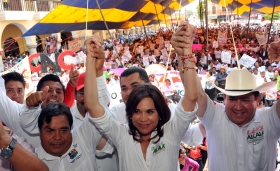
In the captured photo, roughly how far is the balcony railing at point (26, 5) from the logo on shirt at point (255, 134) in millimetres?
14537

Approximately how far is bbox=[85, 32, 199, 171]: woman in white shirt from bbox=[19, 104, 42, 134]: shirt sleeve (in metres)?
0.54

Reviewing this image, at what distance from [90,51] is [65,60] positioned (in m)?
6.44

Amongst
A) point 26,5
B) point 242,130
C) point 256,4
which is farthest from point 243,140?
point 26,5

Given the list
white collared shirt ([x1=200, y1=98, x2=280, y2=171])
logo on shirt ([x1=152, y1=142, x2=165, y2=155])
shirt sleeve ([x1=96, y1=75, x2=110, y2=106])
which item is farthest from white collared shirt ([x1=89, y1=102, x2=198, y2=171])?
white collared shirt ([x1=200, y1=98, x2=280, y2=171])

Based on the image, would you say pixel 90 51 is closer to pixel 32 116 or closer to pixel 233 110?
pixel 32 116

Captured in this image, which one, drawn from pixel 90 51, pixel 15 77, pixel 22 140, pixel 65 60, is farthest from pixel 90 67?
pixel 65 60

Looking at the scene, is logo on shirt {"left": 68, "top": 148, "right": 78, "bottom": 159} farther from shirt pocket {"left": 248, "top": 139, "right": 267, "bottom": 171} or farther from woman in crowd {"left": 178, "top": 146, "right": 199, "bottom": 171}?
woman in crowd {"left": 178, "top": 146, "right": 199, "bottom": 171}

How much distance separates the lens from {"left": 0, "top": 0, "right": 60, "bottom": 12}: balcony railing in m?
14.8

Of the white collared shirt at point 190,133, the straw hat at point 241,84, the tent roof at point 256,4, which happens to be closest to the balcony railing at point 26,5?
the tent roof at point 256,4

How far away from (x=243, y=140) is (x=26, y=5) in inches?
652

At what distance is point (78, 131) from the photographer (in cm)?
200

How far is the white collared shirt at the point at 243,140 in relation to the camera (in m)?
2.12

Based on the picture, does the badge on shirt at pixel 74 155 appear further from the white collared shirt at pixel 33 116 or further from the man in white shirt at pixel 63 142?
the white collared shirt at pixel 33 116

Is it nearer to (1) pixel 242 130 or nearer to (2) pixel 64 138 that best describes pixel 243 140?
(1) pixel 242 130
